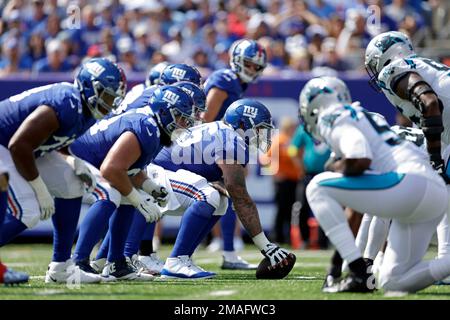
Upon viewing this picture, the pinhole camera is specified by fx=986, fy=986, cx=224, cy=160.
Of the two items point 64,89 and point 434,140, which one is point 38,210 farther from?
point 434,140

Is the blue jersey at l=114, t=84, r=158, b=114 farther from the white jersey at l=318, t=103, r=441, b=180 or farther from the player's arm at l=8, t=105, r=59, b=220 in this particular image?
the white jersey at l=318, t=103, r=441, b=180

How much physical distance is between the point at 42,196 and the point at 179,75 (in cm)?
252

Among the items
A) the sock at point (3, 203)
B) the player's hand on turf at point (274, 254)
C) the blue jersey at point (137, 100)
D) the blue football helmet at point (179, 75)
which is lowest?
the player's hand on turf at point (274, 254)

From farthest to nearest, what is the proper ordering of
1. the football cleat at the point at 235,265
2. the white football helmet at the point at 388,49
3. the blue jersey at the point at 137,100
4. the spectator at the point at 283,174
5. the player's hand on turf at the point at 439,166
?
the spectator at the point at 283,174 < the football cleat at the point at 235,265 < the blue jersey at the point at 137,100 < the white football helmet at the point at 388,49 < the player's hand on turf at the point at 439,166

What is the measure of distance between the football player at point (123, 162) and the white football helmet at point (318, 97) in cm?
119

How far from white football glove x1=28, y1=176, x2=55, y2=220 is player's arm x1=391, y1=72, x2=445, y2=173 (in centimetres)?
251

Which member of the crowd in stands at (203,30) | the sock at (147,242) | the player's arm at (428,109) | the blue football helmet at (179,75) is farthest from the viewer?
the crowd in stands at (203,30)

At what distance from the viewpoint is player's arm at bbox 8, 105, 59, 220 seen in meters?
5.86

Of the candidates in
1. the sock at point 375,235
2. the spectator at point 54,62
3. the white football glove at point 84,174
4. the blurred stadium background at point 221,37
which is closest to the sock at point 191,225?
the white football glove at point 84,174

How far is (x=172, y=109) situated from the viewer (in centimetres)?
681

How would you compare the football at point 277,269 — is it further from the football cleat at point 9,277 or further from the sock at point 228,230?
the football cleat at point 9,277

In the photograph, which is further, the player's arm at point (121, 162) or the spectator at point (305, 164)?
the spectator at point (305, 164)

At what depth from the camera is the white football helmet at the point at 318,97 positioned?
228 inches

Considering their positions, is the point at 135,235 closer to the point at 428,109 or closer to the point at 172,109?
the point at 172,109
